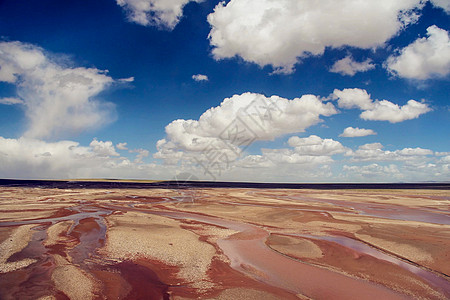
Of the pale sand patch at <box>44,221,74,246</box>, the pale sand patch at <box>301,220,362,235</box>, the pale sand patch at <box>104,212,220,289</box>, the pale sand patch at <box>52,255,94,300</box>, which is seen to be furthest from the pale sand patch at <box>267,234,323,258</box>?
the pale sand patch at <box>44,221,74,246</box>

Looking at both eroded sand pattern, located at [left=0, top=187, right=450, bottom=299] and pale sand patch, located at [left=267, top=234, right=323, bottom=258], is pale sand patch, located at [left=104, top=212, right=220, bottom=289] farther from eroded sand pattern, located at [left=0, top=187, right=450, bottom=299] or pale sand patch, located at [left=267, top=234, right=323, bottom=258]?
pale sand patch, located at [left=267, top=234, right=323, bottom=258]

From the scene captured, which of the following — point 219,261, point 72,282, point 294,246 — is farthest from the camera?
point 294,246

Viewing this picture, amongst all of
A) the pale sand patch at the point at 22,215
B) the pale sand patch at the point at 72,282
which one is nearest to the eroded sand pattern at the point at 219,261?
the pale sand patch at the point at 72,282

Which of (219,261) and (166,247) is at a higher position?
(166,247)

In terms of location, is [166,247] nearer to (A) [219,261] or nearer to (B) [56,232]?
(A) [219,261]

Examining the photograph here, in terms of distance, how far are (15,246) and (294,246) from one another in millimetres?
17879

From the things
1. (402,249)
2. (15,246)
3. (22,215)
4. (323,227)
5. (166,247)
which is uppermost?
(22,215)

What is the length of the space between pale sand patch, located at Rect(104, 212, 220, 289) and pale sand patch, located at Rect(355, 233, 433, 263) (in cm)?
1175

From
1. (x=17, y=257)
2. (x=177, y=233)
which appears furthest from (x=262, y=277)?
(x=17, y=257)

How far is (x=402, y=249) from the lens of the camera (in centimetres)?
1772

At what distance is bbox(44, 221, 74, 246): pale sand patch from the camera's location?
58.9 feet

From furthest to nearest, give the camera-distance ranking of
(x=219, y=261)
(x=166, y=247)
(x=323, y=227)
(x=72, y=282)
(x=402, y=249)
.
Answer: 1. (x=323, y=227)
2. (x=402, y=249)
3. (x=166, y=247)
4. (x=219, y=261)
5. (x=72, y=282)

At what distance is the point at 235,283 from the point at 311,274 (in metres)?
4.12

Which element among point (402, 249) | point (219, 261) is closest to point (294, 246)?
point (219, 261)
